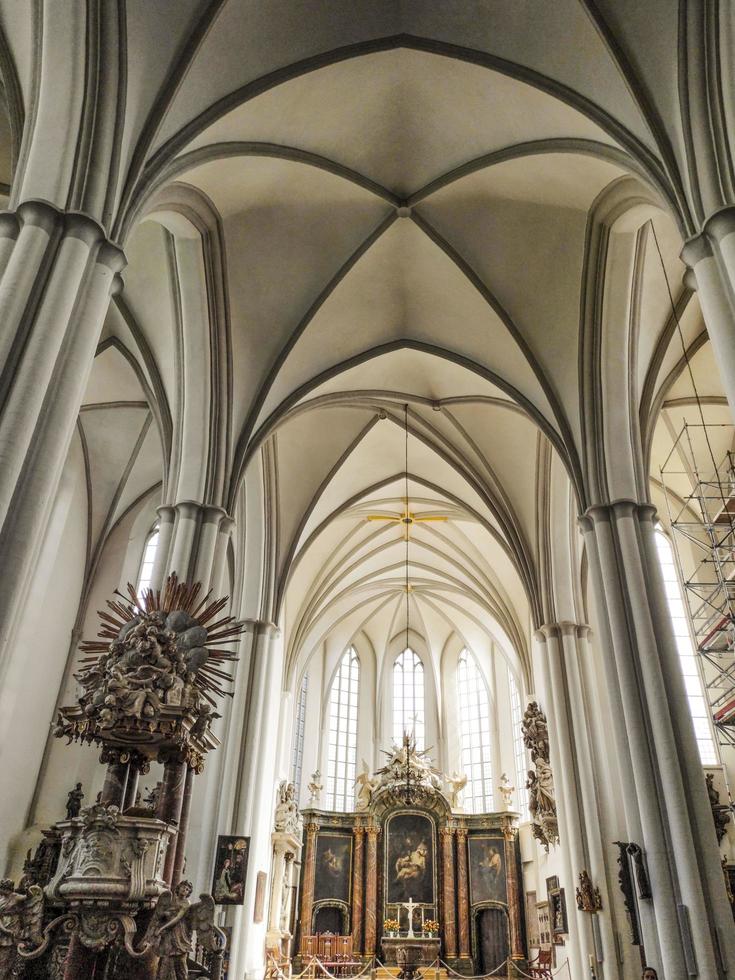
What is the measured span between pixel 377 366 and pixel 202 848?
28.8 feet

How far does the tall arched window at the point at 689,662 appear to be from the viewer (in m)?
15.0

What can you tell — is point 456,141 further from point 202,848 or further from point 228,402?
point 202,848

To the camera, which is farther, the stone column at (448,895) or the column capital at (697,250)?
the stone column at (448,895)

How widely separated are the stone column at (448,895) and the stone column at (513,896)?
1.59 metres

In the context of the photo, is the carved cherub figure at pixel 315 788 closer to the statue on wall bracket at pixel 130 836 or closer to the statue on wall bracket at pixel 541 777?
the statue on wall bracket at pixel 541 777

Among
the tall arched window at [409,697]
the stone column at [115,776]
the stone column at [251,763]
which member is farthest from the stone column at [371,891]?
the stone column at [115,776]

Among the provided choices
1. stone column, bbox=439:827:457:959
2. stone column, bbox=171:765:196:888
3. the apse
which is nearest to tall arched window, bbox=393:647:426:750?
stone column, bbox=439:827:457:959

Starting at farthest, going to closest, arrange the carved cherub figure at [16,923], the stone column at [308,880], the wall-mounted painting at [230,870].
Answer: the stone column at [308,880]
the wall-mounted painting at [230,870]
the carved cherub figure at [16,923]

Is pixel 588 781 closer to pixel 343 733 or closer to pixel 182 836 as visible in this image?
pixel 182 836

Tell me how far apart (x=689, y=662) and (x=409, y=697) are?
41.3ft

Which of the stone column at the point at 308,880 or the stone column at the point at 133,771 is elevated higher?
the stone column at the point at 308,880

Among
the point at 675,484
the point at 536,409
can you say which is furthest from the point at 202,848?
the point at 675,484

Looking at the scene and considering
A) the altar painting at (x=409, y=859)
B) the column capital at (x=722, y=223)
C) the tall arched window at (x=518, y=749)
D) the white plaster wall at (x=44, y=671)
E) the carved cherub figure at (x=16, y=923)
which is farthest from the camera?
the tall arched window at (x=518, y=749)

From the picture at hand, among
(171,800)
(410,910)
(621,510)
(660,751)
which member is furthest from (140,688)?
(410,910)
